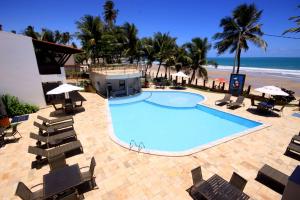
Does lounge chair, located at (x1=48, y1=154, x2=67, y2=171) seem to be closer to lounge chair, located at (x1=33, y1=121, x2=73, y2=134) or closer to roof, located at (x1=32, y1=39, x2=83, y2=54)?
lounge chair, located at (x1=33, y1=121, x2=73, y2=134)

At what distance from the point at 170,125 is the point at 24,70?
43.2ft

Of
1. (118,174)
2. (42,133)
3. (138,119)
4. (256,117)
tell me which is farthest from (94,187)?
(256,117)

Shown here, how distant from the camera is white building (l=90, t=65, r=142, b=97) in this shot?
19.9m

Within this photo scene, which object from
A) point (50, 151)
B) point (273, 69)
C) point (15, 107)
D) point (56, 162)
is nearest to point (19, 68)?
point (15, 107)

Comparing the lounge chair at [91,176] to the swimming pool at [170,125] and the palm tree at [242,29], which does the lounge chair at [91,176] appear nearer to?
the swimming pool at [170,125]

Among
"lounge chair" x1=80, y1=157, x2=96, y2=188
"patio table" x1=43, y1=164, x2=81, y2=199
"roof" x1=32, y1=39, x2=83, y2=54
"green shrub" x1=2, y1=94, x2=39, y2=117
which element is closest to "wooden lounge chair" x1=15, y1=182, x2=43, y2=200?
"patio table" x1=43, y1=164, x2=81, y2=199

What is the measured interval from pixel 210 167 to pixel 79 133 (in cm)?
785

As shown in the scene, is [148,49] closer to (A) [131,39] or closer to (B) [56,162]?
(A) [131,39]

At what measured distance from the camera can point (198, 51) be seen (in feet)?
80.4

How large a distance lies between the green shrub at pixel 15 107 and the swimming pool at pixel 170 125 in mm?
7231

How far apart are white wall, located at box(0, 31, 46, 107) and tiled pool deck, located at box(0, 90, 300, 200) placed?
5241 mm

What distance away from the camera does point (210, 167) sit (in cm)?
721

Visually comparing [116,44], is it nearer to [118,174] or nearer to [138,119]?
[138,119]

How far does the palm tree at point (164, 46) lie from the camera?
27.8m
